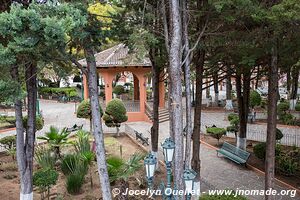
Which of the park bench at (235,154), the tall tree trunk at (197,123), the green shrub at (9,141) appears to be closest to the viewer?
the tall tree trunk at (197,123)

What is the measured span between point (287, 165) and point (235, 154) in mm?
1965

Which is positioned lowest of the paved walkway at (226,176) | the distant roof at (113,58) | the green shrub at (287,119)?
the paved walkway at (226,176)

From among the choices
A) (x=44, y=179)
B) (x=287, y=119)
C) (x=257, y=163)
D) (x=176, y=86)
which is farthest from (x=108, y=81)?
(x=176, y=86)

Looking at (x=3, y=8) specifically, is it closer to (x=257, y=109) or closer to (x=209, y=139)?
(x=209, y=139)

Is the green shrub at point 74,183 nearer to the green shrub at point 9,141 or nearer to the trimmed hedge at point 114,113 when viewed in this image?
the green shrub at point 9,141

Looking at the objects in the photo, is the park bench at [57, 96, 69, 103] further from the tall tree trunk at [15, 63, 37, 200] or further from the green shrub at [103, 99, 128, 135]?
the tall tree trunk at [15, 63, 37, 200]

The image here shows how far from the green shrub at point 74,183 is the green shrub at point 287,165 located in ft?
24.4

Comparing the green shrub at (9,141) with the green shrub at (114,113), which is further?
the green shrub at (114,113)

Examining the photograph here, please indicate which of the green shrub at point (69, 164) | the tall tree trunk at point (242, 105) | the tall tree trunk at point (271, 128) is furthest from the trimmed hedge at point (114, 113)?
the tall tree trunk at point (271, 128)

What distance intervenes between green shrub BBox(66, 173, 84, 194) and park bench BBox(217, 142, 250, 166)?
6185mm

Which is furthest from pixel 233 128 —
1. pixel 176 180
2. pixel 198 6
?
pixel 176 180

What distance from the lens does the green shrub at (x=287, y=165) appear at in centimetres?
1216

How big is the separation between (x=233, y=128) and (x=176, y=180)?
10786 mm

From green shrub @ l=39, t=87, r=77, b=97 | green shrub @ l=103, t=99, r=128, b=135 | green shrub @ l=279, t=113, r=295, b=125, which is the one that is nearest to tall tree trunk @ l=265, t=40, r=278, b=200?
green shrub @ l=103, t=99, r=128, b=135
